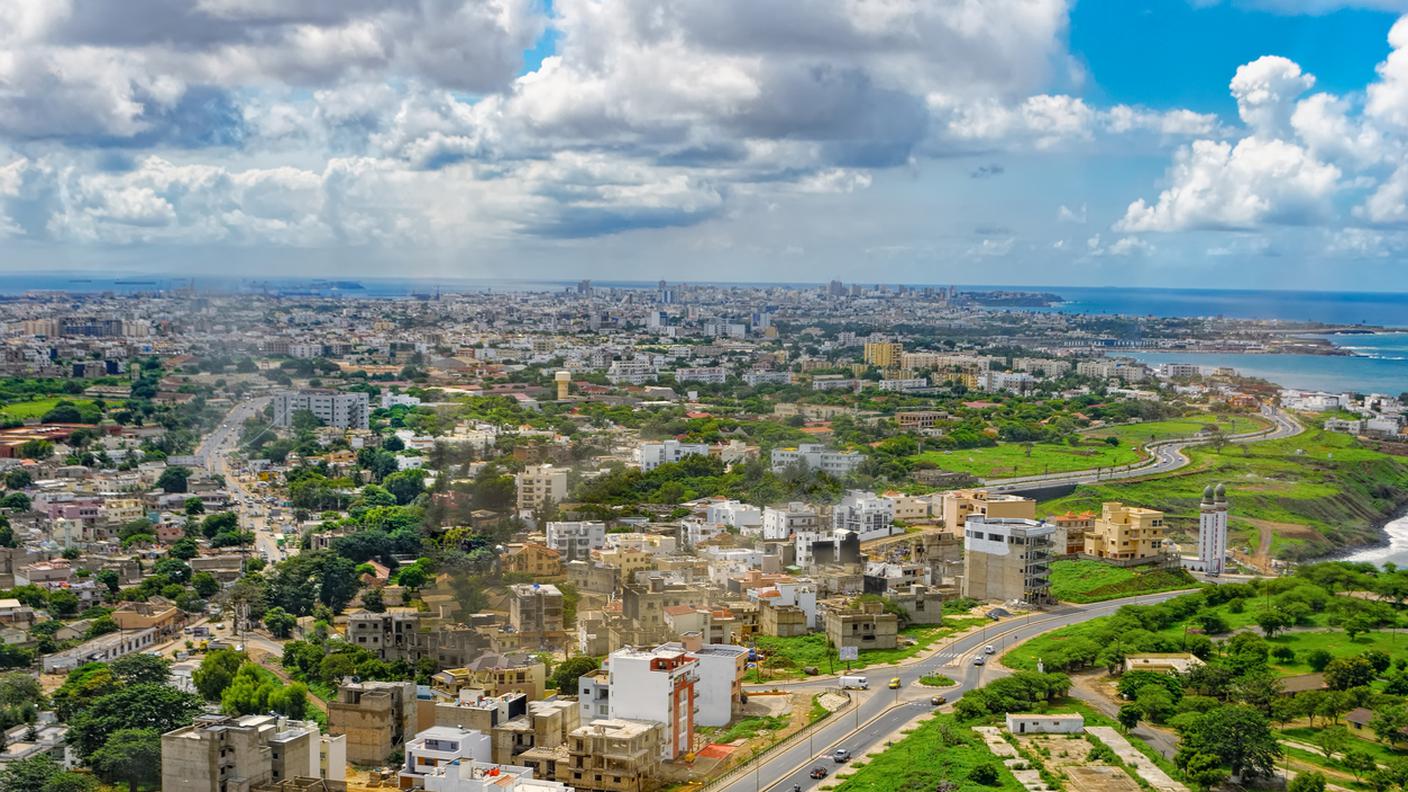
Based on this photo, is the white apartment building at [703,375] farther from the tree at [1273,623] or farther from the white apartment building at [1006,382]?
the tree at [1273,623]

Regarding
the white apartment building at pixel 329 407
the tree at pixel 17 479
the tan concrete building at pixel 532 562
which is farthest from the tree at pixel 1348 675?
the white apartment building at pixel 329 407

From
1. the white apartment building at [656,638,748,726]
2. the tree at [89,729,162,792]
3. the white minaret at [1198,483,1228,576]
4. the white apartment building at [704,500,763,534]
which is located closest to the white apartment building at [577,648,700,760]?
the white apartment building at [656,638,748,726]

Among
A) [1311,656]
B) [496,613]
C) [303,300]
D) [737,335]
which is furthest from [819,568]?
[303,300]

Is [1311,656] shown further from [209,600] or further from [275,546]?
[275,546]

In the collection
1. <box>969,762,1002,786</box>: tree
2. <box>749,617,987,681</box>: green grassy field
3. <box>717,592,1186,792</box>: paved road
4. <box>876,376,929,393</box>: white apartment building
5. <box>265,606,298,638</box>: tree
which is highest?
<box>876,376,929,393</box>: white apartment building

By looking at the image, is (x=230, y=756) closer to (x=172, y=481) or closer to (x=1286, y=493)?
(x=172, y=481)

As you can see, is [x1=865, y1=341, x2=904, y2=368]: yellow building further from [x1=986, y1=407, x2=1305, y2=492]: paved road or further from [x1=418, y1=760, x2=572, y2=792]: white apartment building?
[x1=418, y1=760, x2=572, y2=792]: white apartment building
